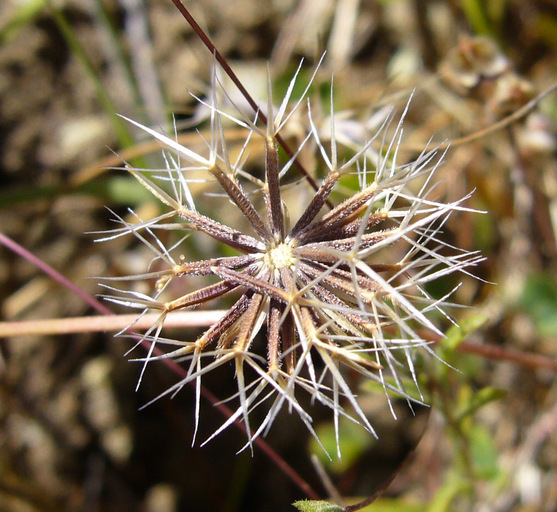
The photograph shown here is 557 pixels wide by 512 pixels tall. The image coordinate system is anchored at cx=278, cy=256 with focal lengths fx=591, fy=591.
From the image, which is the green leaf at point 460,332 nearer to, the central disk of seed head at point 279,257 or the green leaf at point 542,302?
the central disk of seed head at point 279,257

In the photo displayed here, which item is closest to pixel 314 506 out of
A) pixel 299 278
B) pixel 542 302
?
pixel 299 278

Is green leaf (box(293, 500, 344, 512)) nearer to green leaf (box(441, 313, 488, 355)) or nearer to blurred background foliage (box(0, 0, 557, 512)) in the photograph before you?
green leaf (box(441, 313, 488, 355))

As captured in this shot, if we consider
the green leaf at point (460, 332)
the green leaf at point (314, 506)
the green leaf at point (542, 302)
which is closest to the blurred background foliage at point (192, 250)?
the green leaf at point (542, 302)

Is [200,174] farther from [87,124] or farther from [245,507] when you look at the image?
[245,507]

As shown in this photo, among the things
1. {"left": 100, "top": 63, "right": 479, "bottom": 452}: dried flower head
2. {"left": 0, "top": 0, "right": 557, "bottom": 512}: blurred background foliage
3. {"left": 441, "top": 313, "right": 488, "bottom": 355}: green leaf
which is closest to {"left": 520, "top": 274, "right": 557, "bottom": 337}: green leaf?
{"left": 0, "top": 0, "right": 557, "bottom": 512}: blurred background foliage

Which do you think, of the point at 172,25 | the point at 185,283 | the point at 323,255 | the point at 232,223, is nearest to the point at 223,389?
the point at 185,283
